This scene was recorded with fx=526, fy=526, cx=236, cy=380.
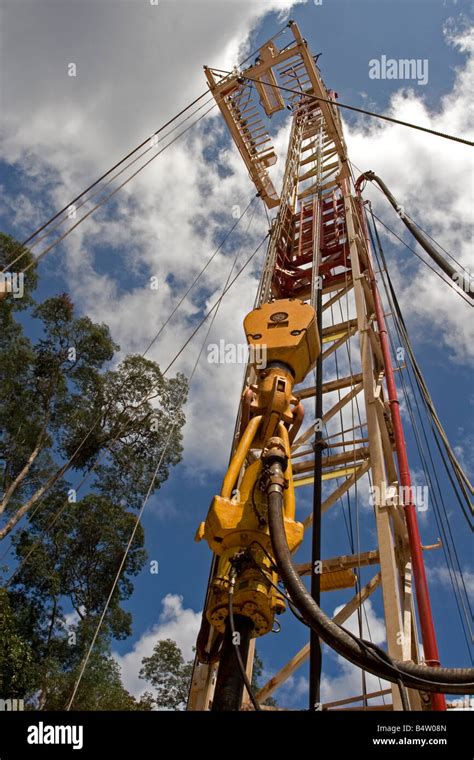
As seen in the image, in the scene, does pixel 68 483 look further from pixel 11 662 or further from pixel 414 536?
pixel 414 536

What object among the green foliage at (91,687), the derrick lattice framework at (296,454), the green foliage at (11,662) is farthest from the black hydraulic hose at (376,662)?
the green foliage at (91,687)

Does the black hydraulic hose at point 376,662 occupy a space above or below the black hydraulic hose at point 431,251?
below

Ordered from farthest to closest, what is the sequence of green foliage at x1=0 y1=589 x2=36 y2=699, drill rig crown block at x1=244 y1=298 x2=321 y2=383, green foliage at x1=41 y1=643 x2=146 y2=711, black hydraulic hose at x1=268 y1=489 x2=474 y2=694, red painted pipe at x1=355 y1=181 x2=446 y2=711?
green foliage at x1=41 y1=643 x2=146 y2=711
green foliage at x1=0 y1=589 x2=36 y2=699
red painted pipe at x1=355 y1=181 x2=446 y2=711
drill rig crown block at x1=244 y1=298 x2=321 y2=383
black hydraulic hose at x1=268 y1=489 x2=474 y2=694

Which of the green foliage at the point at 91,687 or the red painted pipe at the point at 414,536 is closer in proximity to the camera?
the red painted pipe at the point at 414,536

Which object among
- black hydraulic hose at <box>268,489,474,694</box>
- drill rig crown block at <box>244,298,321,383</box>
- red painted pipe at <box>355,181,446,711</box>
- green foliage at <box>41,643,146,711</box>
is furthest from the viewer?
green foliage at <box>41,643,146,711</box>

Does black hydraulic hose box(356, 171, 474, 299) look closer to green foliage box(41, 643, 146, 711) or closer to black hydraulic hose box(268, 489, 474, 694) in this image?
black hydraulic hose box(268, 489, 474, 694)

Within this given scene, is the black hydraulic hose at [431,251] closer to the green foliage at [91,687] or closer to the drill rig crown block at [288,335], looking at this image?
the drill rig crown block at [288,335]

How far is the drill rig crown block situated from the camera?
3232mm

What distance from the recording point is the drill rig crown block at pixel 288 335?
10.6ft

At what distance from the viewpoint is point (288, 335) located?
325cm

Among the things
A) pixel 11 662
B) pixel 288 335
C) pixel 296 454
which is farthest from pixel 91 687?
pixel 288 335

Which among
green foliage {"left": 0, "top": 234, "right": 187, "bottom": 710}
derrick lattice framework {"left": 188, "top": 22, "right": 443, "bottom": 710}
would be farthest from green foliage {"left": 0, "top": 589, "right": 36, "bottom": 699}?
derrick lattice framework {"left": 188, "top": 22, "right": 443, "bottom": 710}
